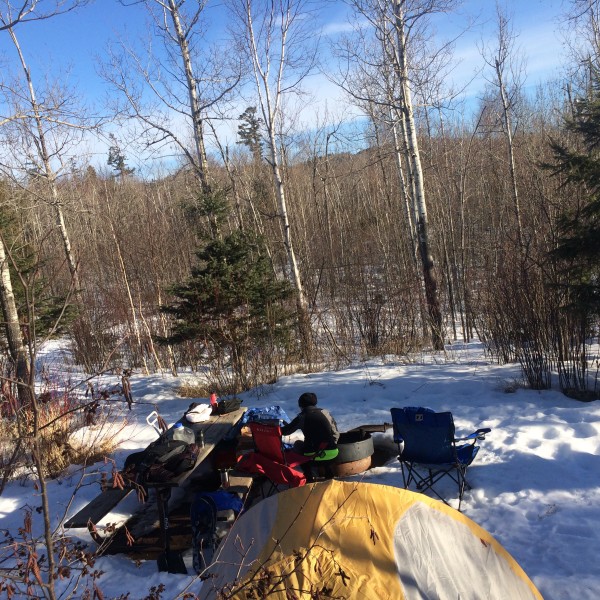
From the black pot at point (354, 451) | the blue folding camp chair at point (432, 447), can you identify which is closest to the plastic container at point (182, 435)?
the black pot at point (354, 451)

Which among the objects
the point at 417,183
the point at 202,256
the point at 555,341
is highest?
the point at 417,183

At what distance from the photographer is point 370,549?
113 inches

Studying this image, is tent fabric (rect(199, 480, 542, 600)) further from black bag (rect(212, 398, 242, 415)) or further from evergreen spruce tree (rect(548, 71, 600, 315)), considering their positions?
evergreen spruce tree (rect(548, 71, 600, 315))

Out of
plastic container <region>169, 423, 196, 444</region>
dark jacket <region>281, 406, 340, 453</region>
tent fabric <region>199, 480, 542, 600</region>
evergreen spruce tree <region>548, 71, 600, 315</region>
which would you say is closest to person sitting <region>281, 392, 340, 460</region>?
dark jacket <region>281, 406, 340, 453</region>

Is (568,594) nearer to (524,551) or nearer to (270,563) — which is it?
(524,551)

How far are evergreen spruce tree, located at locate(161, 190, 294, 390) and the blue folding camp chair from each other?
13.4 ft

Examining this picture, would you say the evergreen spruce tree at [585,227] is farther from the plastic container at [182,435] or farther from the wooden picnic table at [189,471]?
the plastic container at [182,435]

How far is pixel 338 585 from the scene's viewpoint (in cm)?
266

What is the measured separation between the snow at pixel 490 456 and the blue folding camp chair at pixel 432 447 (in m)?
0.30

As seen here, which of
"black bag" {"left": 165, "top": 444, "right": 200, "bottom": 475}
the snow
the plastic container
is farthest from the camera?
the plastic container

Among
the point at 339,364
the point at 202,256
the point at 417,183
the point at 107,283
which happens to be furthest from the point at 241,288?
the point at 107,283

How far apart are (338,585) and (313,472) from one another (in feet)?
8.58

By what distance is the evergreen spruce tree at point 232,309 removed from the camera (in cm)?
849

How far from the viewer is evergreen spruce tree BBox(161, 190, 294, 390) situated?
849cm
